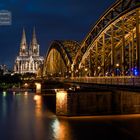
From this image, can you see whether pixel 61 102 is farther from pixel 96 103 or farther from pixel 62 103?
pixel 96 103

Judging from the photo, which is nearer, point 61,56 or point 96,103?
point 96,103

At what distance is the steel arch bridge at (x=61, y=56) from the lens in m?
132

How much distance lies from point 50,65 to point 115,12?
11623 centimetres

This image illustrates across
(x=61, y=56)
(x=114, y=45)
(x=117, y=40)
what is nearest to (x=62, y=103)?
(x=114, y=45)

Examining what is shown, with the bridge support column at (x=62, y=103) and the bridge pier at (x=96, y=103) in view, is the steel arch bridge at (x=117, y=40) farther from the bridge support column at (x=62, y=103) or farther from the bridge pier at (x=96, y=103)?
the bridge support column at (x=62, y=103)

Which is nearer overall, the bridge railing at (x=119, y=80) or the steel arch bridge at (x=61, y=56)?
the bridge railing at (x=119, y=80)

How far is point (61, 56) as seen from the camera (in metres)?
141

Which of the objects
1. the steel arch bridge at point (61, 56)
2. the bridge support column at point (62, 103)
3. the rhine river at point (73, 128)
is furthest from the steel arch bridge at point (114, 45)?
the steel arch bridge at point (61, 56)

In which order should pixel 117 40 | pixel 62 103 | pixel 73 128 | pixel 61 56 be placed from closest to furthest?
pixel 73 128 < pixel 62 103 < pixel 117 40 < pixel 61 56

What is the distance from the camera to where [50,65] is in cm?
18188

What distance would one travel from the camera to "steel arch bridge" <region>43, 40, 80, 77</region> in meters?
132

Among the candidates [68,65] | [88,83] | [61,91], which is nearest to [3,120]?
[61,91]

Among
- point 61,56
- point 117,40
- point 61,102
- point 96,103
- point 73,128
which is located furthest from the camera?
point 61,56

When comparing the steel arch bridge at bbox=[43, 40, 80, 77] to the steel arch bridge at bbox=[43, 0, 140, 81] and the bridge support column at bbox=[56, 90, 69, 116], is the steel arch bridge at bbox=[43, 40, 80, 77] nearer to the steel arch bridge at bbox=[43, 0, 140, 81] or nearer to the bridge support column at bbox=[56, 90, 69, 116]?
the steel arch bridge at bbox=[43, 0, 140, 81]
